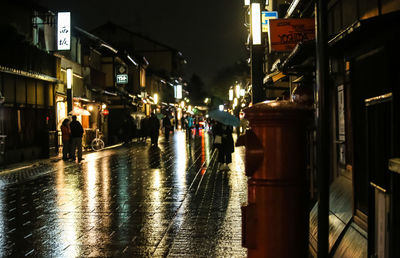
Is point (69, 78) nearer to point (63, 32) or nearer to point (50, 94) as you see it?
point (50, 94)

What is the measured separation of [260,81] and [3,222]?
6480 millimetres

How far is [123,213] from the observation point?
889 centimetres

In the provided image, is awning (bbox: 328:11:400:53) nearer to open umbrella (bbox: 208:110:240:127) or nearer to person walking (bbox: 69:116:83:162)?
open umbrella (bbox: 208:110:240:127)

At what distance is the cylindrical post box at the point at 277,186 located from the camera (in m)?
4.34

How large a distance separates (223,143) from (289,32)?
19.0 ft

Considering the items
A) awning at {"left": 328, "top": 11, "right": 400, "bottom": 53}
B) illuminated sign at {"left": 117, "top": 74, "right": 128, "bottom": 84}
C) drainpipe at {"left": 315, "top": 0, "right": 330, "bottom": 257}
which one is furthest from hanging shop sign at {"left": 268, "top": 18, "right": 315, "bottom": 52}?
illuminated sign at {"left": 117, "top": 74, "right": 128, "bottom": 84}

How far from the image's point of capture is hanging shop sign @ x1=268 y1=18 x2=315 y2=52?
36.7ft

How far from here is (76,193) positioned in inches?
452

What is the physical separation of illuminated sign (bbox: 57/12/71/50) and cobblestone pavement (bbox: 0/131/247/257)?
970cm

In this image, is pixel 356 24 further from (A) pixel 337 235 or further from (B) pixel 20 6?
(B) pixel 20 6

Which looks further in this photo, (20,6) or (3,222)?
(20,6)

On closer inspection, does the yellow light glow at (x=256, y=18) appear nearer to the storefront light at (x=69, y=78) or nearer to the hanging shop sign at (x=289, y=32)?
Result: the hanging shop sign at (x=289, y=32)

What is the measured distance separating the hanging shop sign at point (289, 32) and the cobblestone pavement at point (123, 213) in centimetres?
389

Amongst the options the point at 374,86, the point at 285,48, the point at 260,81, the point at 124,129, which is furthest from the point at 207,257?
the point at 124,129
